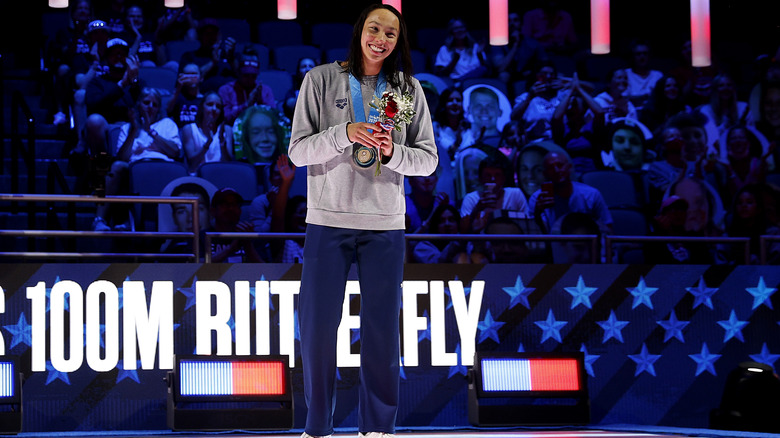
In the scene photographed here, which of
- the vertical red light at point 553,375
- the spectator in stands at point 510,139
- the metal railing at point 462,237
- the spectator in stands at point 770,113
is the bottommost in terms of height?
the vertical red light at point 553,375

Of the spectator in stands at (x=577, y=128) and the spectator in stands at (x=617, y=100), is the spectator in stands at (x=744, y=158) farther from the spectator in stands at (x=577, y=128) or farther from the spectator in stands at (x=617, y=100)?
the spectator in stands at (x=577, y=128)

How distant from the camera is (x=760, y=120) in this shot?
277 inches

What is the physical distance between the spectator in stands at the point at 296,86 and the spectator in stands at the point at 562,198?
1.80m

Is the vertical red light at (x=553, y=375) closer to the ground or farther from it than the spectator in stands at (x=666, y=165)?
closer to the ground

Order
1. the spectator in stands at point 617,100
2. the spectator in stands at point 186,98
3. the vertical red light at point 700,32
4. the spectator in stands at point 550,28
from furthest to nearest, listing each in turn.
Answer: the spectator in stands at point 550,28
the spectator in stands at point 617,100
the spectator in stands at point 186,98
the vertical red light at point 700,32

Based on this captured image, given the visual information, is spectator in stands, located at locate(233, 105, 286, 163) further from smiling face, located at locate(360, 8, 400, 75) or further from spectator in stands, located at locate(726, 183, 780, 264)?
smiling face, located at locate(360, 8, 400, 75)

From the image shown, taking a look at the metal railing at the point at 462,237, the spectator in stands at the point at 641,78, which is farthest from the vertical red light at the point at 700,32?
the spectator in stands at the point at 641,78

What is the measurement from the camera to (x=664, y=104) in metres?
6.91

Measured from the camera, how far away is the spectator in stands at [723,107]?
682cm

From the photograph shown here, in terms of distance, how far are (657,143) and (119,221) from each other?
3.91 m

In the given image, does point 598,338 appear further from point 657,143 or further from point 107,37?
point 107,37

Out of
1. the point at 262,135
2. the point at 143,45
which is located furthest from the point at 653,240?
the point at 143,45

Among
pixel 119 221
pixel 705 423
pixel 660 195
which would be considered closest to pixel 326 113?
pixel 705 423

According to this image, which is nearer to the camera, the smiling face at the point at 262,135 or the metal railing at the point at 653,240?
the metal railing at the point at 653,240
